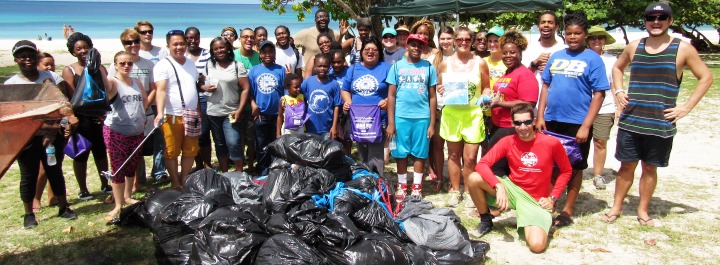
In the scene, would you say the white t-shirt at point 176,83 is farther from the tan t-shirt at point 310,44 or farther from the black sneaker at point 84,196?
the tan t-shirt at point 310,44

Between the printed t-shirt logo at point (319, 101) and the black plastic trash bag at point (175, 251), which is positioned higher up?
the printed t-shirt logo at point (319, 101)

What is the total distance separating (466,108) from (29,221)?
406cm

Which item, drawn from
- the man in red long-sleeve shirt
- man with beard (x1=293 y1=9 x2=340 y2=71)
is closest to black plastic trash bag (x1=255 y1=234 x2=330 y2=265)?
the man in red long-sleeve shirt

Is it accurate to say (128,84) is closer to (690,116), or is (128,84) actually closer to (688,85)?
(690,116)

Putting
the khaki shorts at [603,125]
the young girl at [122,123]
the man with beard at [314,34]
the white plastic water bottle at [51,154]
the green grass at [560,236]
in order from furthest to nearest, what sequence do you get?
1. the man with beard at [314,34]
2. the khaki shorts at [603,125]
3. the young girl at [122,123]
4. the white plastic water bottle at [51,154]
5. the green grass at [560,236]

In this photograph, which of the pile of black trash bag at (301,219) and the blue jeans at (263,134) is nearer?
the pile of black trash bag at (301,219)

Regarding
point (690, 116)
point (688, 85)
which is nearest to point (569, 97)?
point (690, 116)

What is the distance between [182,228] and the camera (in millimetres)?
4020

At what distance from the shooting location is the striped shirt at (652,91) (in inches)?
174

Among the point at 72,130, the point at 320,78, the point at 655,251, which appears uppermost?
the point at 320,78

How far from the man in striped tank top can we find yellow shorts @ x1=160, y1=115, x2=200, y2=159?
4.00 metres

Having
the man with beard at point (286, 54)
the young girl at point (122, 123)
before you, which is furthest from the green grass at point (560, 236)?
the man with beard at point (286, 54)

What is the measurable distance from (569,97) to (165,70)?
3686mm

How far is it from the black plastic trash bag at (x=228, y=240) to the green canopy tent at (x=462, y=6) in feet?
27.6
